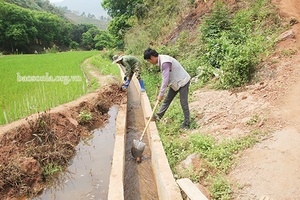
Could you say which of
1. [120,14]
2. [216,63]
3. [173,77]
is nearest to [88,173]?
[173,77]

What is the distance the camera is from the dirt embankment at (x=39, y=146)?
3.09m

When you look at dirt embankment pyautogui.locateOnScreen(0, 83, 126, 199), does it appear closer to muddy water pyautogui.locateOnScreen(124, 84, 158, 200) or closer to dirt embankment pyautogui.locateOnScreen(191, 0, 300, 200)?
muddy water pyautogui.locateOnScreen(124, 84, 158, 200)

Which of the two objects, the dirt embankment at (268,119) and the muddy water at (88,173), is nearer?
the dirt embankment at (268,119)

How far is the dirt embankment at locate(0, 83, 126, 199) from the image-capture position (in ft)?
10.1

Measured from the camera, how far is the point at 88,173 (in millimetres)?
3586

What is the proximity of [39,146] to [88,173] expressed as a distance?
0.90 m

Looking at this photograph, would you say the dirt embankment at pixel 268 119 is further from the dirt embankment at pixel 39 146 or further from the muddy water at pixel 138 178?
the dirt embankment at pixel 39 146

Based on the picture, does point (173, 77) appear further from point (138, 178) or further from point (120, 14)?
point (120, 14)

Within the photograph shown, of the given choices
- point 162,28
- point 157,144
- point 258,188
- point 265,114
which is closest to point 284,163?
point 258,188

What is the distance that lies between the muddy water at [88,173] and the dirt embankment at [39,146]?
0.17 meters

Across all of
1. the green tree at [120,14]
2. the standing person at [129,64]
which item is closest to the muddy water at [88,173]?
the standing person at [129,64]

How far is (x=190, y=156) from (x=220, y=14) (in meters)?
4.84

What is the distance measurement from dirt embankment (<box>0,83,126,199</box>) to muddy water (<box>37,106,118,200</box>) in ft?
0.56

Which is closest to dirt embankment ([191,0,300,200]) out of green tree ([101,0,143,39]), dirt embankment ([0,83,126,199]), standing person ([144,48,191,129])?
standing person ([144,48,191,129])
